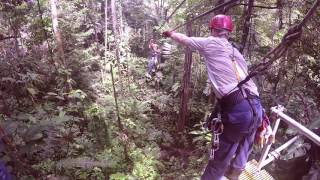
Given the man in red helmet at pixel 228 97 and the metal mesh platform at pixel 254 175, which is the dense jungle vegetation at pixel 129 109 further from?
the metal mesh platform at pixel 254 175

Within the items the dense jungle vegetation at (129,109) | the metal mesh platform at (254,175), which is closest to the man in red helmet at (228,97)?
the metal mesh platform at (254,175)

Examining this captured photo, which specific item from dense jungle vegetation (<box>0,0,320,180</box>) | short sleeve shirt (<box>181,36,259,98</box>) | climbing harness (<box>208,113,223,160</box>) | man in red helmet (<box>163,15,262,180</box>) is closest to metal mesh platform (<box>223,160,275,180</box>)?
man in red helmet (<box>163,15,262,180</box>)

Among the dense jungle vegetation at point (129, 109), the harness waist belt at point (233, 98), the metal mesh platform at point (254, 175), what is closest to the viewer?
the harness waist belt at point (233, 98)

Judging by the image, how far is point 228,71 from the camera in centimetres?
407

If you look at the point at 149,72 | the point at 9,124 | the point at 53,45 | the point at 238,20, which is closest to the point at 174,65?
the point at 149,72

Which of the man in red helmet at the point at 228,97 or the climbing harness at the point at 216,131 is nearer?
the man in red helmet at the point at 228,97

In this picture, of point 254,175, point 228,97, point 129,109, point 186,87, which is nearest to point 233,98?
point 228,97

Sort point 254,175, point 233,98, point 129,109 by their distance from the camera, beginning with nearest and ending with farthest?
point 233,98 → point 254,175 → point 129,109

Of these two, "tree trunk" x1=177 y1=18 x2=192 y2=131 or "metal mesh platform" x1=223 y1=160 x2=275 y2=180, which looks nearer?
"metal mesh platform" x1=223 y1=160 x2=275 y2=180

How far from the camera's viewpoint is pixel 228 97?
4.04 meters

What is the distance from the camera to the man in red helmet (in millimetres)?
4039

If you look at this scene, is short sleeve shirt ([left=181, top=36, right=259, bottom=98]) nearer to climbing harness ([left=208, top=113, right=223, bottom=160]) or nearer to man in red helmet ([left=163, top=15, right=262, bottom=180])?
man in red helmet ([left=163, top=15, right=262, bottom=180])

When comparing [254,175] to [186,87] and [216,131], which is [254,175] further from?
[186,87]

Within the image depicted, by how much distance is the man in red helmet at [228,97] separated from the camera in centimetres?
404
